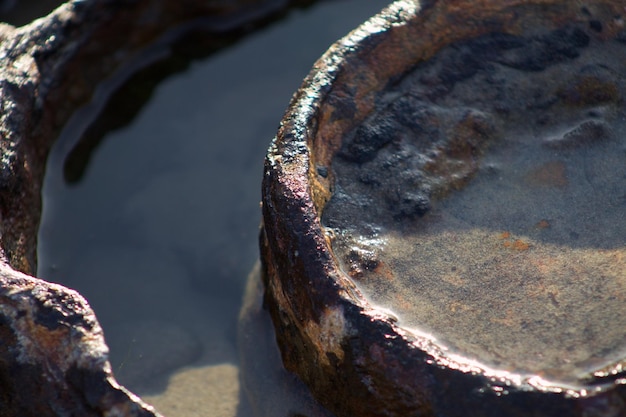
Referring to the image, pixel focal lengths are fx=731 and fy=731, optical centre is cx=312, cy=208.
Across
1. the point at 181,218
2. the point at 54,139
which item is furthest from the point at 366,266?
the point at 54,139

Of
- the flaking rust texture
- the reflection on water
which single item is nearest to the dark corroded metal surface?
the reflection on water

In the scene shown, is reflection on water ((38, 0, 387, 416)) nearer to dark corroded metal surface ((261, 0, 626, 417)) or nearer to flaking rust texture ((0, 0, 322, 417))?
flaking rust texture ((0, 0, 322, 417))

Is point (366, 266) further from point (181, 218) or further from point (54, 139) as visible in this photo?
point (54, 139)

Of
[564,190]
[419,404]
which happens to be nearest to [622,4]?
[564,190]

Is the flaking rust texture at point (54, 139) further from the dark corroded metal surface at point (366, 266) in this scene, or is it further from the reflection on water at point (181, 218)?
the dark corroded metal surface at point (366, 266)

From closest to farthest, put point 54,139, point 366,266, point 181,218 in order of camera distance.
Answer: point 366,266 < point 181,218 < point 54,139

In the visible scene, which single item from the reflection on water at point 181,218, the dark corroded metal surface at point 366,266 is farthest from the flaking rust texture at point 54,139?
the dark corroded metal surface at point 366,266

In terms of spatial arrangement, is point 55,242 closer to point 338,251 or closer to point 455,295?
point 338,251
